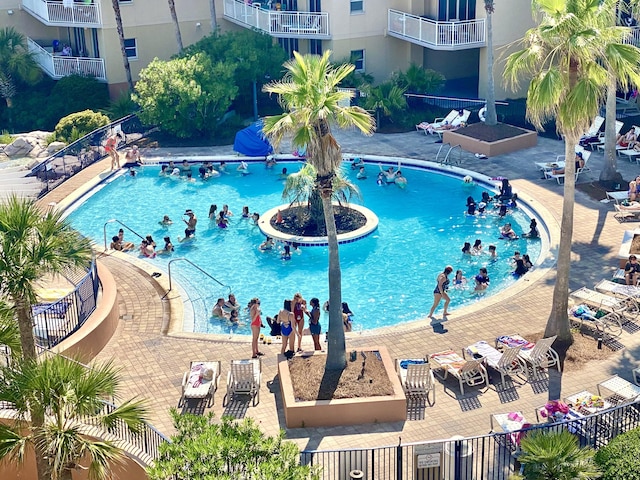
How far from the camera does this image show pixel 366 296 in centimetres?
2516

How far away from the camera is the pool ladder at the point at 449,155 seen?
34.9m

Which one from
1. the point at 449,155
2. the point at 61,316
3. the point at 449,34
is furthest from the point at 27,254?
the point at 449,34

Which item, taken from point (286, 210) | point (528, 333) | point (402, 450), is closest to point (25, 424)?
point (402, 450)

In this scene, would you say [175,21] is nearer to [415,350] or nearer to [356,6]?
[356,6]

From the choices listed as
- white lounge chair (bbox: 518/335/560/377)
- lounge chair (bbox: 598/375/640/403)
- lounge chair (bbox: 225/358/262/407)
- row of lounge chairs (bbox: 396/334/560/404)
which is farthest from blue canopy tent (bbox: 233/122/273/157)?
lounge chair (bbox: 598/375/640/403)

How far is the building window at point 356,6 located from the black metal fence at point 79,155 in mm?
10672

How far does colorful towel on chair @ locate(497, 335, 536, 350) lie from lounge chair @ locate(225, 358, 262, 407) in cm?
533

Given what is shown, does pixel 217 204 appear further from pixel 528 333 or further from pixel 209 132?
pixel 528 333

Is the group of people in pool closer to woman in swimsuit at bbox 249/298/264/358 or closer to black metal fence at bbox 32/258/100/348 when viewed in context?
black metal fence at bbox 32/258/100/348

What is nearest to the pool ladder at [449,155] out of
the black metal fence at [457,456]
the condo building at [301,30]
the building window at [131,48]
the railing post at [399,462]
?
the condo building at [301,30]

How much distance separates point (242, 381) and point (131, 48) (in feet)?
97.2

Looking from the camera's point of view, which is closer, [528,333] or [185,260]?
[528,333]

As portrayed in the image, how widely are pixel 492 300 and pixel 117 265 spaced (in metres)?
10.4

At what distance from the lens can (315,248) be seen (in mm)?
28359
